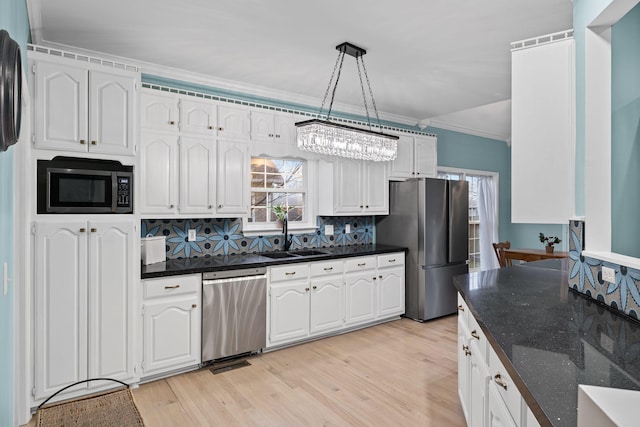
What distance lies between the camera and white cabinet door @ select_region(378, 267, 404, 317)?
4555 mm

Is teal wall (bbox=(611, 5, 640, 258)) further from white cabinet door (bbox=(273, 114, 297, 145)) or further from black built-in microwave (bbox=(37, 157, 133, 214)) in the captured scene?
black built-in microwave (bbox=(37, 157, 133, 214))

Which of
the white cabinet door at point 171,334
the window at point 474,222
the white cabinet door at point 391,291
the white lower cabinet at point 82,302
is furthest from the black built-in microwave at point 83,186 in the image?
the window at point 474,222

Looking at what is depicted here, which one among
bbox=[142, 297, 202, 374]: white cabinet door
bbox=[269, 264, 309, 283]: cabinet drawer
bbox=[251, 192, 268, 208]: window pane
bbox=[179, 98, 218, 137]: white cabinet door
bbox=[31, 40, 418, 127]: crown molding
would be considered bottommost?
bbox=[142, 297, 202, 374]: white cabinet door

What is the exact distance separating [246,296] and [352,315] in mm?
1358

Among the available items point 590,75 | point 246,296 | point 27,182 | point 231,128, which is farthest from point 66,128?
point 590,75

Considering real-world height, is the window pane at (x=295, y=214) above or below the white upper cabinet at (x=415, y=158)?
below

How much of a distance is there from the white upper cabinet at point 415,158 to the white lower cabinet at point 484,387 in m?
2.79

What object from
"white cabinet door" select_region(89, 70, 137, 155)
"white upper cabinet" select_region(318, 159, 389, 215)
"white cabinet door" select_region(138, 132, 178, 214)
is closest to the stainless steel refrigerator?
"white upper cabinet" select_region(318, 159, 389, 215)

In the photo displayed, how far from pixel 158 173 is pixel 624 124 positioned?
3178mm

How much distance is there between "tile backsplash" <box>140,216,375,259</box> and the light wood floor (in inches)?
43.5

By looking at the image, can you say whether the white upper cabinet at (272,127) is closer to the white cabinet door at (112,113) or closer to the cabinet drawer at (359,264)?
the white cabinet door at (112,113)

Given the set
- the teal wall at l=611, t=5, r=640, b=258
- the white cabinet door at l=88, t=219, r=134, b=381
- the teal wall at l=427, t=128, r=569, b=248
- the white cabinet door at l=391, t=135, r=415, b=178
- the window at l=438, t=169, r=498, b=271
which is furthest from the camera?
the window at l=438, t=169, r=498, b=271

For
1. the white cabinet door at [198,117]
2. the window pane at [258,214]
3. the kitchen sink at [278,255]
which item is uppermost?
the white cabinet door at [198,117]

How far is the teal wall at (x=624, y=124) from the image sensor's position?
6.15 ft
